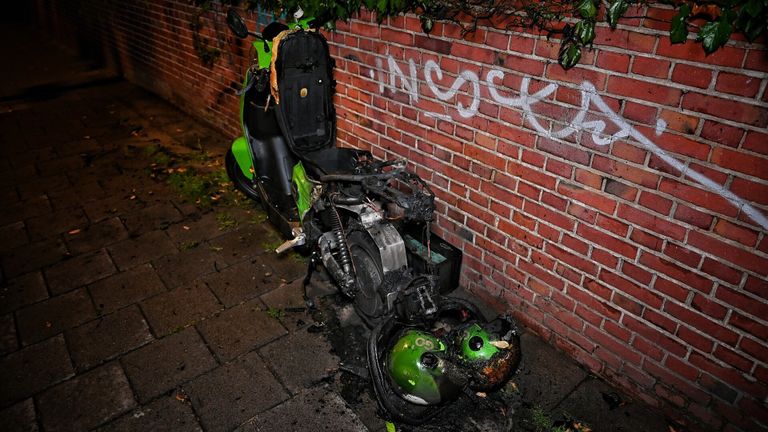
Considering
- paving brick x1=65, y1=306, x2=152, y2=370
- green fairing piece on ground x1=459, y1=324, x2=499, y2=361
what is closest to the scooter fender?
paving brick x1=65, y1=306, x2=152, y2=370

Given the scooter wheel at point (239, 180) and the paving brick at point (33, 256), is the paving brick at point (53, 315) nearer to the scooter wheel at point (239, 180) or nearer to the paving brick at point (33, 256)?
the paving brick at point (33, 256)

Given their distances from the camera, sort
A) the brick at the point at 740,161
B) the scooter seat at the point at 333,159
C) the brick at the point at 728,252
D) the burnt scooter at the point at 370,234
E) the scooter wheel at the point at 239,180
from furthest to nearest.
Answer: the scooter wheel at the point at 239,180, the scooter seat at the point at 333,159, the burnt scooter at the point at 370,234, the brick at the point at 728,252, the brick at the point at 740,161

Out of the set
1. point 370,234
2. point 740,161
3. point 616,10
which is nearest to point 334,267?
point 370,234

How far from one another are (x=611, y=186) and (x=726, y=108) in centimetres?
62

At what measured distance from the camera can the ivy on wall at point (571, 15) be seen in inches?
70.4

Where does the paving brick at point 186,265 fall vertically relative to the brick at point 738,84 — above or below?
below

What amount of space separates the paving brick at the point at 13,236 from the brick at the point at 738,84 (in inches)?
201

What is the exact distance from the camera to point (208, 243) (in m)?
4.09

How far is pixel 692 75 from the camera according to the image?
2.00 meters

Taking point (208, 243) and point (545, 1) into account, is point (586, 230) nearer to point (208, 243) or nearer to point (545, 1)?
point (545, 1)

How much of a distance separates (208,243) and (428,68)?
2.44m

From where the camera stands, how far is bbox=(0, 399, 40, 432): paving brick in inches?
98.7

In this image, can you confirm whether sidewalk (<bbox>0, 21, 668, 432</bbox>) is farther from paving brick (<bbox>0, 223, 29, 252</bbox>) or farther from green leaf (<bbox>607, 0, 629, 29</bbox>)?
green leaf (<bbox>607, 0, 629, 29</bbox>)

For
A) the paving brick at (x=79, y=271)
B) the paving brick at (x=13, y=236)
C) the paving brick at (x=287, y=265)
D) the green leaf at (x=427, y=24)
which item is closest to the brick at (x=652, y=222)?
the green leaf at (x=427, y=24)
